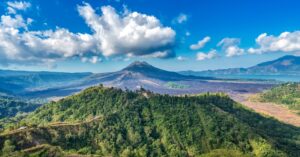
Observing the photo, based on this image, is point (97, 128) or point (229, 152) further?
point (97, 128)

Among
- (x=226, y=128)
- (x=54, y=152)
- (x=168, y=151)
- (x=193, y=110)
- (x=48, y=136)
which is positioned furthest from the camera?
(x=193, y=110)

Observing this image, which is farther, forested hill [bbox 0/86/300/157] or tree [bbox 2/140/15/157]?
forested hill [bbox 0/86/300/157]

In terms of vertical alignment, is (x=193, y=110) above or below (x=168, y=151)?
above

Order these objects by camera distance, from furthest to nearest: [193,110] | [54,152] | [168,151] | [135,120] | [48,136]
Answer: [193,110] → [135,120] → [168,151] → [48,136] → [54,152]

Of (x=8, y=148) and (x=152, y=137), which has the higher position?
(x=8, y=148)

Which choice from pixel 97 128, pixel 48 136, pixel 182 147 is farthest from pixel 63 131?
pixel 182 147

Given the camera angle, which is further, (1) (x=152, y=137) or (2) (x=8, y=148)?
(1) (x=152, y=137)

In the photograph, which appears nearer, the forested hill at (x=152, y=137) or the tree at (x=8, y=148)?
the tree at (x=8, y=148)

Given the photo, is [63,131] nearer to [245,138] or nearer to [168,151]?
[168,151]

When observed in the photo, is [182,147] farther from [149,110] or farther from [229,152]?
[149,110]
